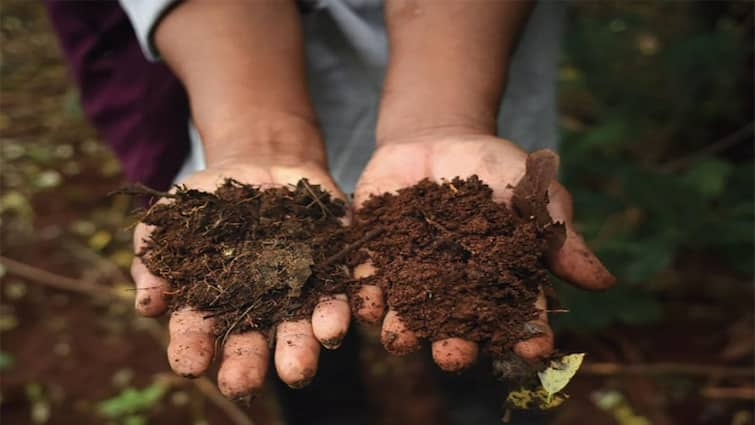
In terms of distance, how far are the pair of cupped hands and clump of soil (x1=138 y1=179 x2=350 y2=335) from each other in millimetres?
28

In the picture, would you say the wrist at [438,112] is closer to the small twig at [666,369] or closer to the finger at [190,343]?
the finger at [190,343]

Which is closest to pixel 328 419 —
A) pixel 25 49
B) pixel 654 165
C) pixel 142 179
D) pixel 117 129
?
pixel 142 179

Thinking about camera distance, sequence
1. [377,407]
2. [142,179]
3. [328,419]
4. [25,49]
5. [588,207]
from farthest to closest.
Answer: [25,49], [377,407], [588,207], [328,419], [142,179]

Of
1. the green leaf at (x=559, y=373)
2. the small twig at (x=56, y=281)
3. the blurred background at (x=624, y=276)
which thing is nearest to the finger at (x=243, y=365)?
the green leaf at (x=559, y=373)

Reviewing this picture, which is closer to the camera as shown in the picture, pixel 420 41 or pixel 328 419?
pixel 420 41

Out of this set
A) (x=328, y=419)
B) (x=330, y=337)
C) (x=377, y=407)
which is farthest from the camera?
(x=377, y=407)

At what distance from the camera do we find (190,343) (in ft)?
3.73

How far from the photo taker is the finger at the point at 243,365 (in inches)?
43.1

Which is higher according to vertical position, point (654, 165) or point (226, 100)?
point (226, 100)

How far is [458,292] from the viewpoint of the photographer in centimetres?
121

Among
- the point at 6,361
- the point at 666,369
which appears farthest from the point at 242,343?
the point at 6,361

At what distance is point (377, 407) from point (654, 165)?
1.47 m

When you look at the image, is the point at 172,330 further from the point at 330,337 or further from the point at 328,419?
the point at 328,419

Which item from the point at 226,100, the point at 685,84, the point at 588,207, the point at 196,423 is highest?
the point at 226,100
